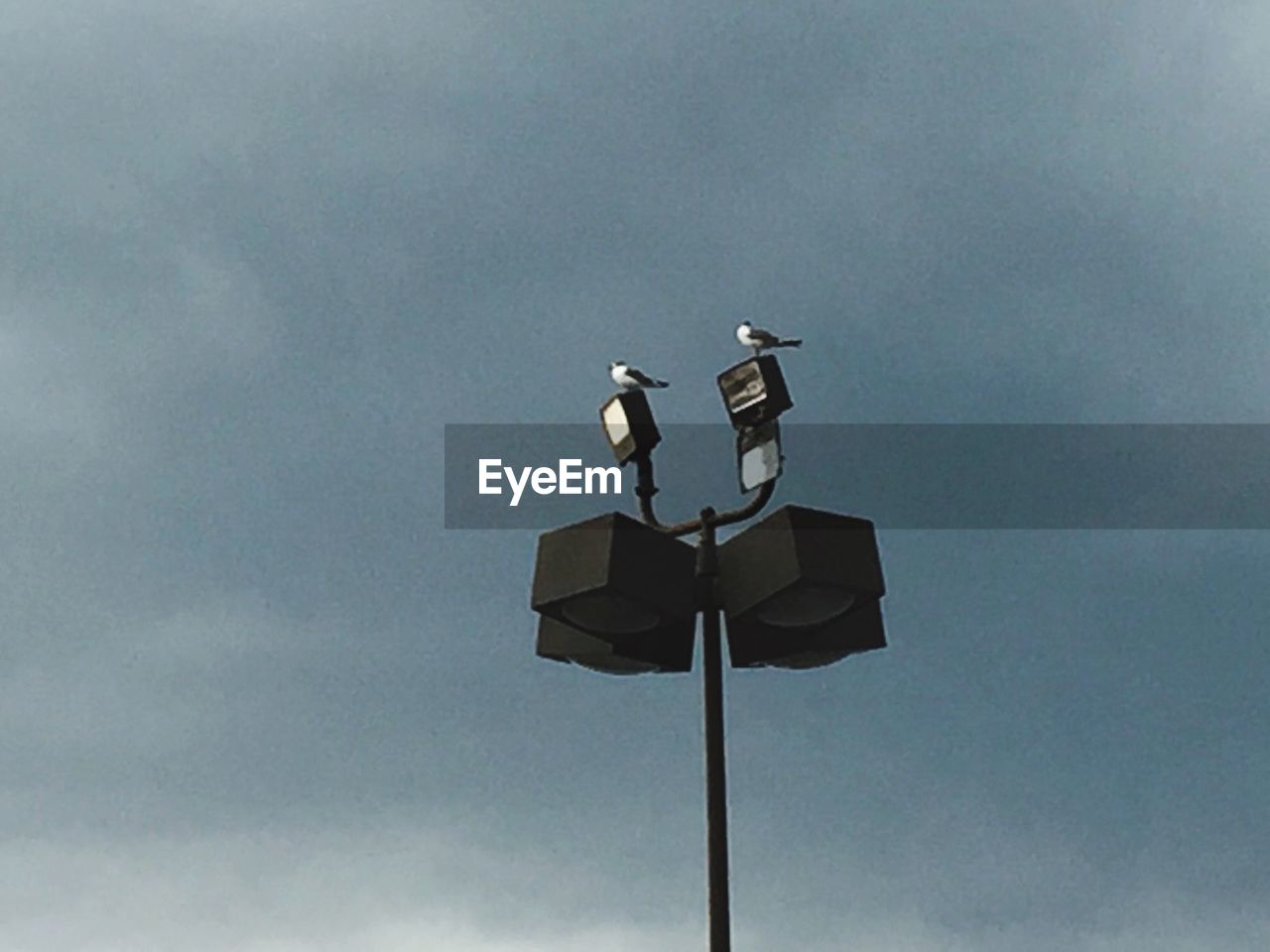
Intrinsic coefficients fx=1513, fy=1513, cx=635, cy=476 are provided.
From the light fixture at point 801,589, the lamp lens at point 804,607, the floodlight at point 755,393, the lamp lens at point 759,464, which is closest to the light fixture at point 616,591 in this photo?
the light fixture at point 801,589

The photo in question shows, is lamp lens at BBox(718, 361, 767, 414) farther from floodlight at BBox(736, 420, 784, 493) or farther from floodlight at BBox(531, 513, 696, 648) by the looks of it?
floodlight at BBox(531, 513, 696, 648)

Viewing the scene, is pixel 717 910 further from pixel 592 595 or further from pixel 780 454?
Answer: pixel 780 454

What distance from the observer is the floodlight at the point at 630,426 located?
23.7 ft

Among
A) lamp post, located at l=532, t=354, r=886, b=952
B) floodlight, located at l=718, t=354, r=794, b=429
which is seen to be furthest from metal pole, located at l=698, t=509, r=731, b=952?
floodlight, located at l=718, t=354, r=794, b=429

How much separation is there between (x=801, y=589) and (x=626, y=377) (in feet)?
6.28

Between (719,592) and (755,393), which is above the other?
(755,393)

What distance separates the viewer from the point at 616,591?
19.8ft

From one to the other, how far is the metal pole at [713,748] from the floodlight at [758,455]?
0.88 ft

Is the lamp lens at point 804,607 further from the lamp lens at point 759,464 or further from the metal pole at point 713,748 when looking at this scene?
the lamp lens at point 759,464

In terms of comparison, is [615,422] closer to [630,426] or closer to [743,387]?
[630,426]

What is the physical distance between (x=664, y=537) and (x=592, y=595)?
48 centimetres

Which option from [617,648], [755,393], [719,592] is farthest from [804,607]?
[755,393]

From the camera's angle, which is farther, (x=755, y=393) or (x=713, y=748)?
(x=755, y=393)

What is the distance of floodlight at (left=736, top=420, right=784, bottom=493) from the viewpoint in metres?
6.82
